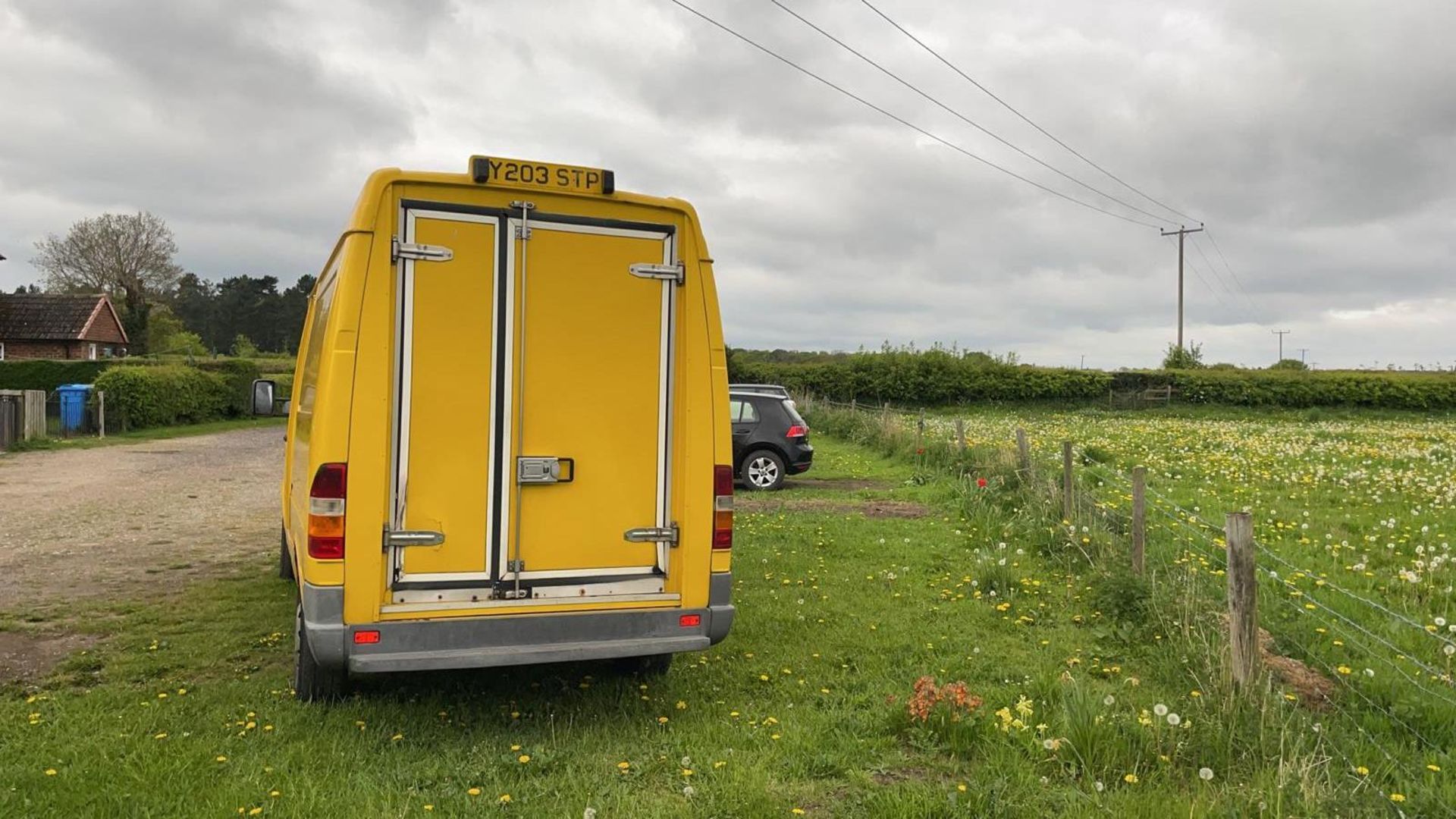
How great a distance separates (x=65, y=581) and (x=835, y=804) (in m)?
7.18

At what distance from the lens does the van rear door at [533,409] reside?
4.38m

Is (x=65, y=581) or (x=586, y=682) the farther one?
(x=65, y=581)

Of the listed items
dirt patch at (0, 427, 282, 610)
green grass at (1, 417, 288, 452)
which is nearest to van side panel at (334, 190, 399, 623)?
dirt patch at (0, 427, 282, 610)

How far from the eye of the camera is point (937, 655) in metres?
5.83

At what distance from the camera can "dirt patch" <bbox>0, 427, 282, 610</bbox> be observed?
322 inches

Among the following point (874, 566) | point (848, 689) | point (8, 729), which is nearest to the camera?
point (8, 729)

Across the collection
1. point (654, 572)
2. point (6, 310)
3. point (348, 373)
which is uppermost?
point (6, 310)

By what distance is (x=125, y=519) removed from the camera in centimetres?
1125

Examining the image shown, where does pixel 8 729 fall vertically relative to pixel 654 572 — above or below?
below

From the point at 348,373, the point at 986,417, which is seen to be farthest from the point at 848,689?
the point at 986,417

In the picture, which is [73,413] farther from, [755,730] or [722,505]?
[755,730]

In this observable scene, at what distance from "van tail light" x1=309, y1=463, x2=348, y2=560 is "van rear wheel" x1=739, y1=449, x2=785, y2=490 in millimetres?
10524

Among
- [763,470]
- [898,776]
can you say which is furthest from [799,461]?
[898,776]

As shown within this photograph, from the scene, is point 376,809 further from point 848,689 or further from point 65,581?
point 65,581
